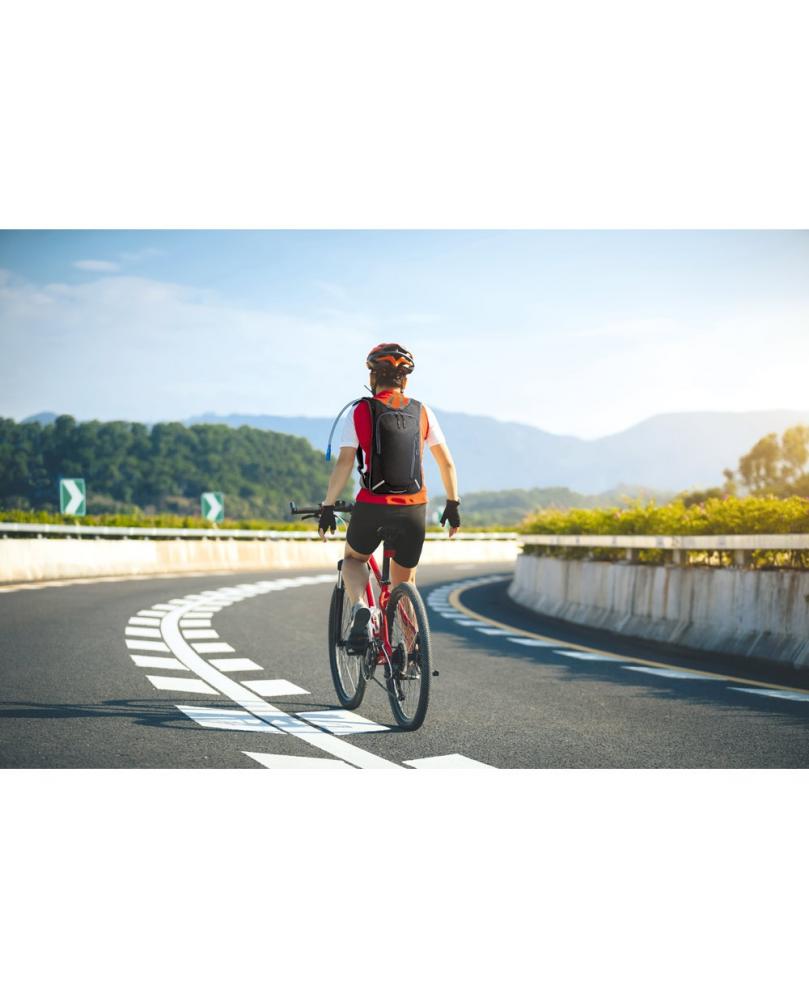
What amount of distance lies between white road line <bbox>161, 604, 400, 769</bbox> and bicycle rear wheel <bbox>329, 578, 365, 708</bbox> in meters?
0.48

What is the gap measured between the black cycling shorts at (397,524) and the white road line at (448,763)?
121cm

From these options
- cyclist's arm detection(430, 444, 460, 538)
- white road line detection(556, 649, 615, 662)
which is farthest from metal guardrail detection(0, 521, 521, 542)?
cyclist's arm detection(430, 444, 460, 538)

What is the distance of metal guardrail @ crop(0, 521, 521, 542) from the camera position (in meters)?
29.6

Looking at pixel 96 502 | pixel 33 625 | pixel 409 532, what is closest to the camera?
pixel 409 532

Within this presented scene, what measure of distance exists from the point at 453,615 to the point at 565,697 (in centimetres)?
918

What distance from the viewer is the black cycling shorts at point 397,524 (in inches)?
269

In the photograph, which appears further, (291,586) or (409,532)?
(291,586)

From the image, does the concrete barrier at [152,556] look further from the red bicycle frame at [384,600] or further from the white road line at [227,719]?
the red bicycle frame at [384,600]

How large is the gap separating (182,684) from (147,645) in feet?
9.42

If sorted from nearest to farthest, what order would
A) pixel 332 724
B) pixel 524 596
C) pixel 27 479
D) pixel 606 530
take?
1. pixel 332 724
2. pixel 606 530
3. pixel 524 596
4. pixel 27 479

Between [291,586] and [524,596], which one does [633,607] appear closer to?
[524,596]

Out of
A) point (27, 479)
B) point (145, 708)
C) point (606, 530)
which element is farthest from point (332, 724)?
point (27, 479)

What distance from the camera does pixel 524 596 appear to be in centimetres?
2103

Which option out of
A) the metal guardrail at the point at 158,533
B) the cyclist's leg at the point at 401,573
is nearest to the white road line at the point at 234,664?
the cyclist's leg at the point at 401,573
